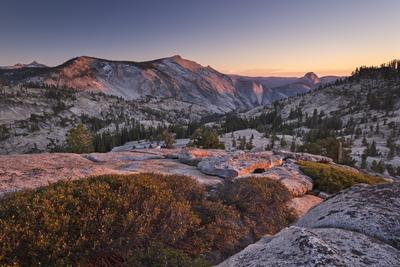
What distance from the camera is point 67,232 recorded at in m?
7.55

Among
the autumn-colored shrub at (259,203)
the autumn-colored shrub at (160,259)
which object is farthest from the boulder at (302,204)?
the autumn-colored shrub at (160,259)

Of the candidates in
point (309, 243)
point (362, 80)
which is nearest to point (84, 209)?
point (309, 243)

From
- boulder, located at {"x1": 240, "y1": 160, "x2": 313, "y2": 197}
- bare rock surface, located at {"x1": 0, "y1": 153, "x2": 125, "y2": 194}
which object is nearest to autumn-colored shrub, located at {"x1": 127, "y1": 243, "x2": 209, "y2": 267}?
bare rock surface, located at {"x1": 0, "y1": 153, "x2": 125, "y2": 194}

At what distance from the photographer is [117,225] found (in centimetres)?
820

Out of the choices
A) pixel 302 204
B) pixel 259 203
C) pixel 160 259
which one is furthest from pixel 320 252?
pixel 302 204

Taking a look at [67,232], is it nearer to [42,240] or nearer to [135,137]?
[42,240]

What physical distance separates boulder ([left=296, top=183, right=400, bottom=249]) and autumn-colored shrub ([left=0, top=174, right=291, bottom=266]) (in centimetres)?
305

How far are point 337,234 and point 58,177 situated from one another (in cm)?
1175

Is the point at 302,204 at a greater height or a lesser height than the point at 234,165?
lesser

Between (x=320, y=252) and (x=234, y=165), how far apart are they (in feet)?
47.6

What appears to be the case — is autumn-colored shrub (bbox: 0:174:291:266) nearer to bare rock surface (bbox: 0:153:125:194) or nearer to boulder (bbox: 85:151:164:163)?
bare rock surface (bbox: 0:153:125:194)

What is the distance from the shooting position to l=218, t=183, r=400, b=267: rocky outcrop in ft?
16.7

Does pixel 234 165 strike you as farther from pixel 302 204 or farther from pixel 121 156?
pixel 121 156

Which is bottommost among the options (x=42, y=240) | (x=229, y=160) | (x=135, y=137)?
(x=135, y=137)
